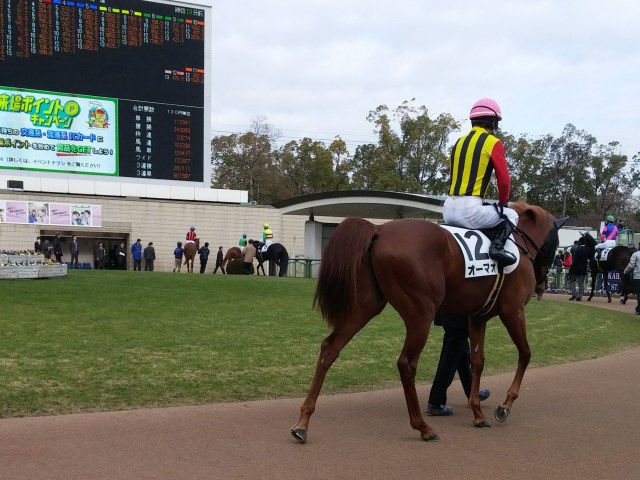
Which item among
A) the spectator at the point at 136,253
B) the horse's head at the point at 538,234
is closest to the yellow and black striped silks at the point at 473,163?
the horse's head at the point at 538,234

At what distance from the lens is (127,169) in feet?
84.4

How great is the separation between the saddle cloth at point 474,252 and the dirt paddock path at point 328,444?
1328 millimetres

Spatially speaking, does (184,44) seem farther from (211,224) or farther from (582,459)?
(582,459)

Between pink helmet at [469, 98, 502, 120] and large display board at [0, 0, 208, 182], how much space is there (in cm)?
2114

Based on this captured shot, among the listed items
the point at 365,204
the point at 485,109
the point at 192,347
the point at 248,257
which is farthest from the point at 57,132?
the point at 485,109

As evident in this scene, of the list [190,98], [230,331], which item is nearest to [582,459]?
[230,331]

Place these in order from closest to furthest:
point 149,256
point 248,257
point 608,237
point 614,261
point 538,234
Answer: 1. point 538,234
2. point 614,261
3. point 608,237
4. point 248,257
5. point 149,256

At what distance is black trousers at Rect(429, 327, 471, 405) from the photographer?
5973 mm

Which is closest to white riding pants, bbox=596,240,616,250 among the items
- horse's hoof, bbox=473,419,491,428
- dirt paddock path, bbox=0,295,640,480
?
dirt paddock path, bbox=0,295,640,480

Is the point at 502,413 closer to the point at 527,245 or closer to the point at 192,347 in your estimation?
the point at 527,245

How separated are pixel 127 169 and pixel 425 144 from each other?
33.5m

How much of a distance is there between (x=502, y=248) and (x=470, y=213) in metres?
0.41

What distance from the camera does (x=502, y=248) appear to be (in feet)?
18.4

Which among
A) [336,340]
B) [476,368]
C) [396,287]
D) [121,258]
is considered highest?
[396,287]
